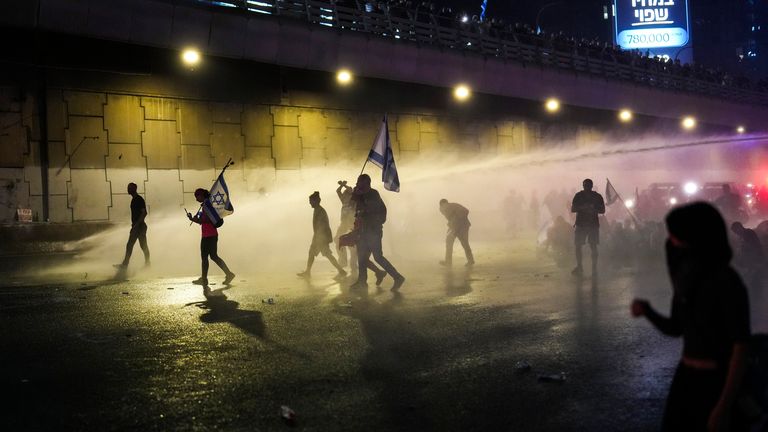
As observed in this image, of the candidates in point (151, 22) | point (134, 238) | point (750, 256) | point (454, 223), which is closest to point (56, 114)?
point (151, 22)

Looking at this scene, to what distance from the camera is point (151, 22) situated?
57.0 feet

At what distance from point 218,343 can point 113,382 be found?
1549 millimetres

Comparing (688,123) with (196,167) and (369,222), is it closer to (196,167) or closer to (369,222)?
(196,167)

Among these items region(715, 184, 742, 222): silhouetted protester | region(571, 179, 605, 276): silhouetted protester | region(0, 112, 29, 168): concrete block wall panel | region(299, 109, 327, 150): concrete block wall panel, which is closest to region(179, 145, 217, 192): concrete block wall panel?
region(299, 109, 327, 150): concrete block wall panel

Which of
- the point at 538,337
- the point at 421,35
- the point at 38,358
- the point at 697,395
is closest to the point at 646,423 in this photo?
the point at 697,395

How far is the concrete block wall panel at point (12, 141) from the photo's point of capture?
16.7 m

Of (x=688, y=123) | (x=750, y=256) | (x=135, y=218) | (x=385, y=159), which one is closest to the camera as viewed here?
(x=750, y=256)

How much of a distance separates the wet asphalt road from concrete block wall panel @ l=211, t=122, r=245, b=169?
935cm

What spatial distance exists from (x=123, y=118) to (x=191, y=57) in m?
2.45

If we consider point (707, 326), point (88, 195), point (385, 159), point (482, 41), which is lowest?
point (707, 326)

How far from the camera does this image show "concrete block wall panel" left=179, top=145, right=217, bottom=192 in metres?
19.6

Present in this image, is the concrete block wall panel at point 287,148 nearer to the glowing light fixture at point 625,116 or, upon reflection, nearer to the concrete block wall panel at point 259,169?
→ the concrete block wall panel at point 259,169

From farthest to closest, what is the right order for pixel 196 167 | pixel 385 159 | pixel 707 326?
pixel 196 167 → pixel 385 159 → pixel 707 326

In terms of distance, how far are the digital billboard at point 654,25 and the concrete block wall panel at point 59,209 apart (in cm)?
4657
